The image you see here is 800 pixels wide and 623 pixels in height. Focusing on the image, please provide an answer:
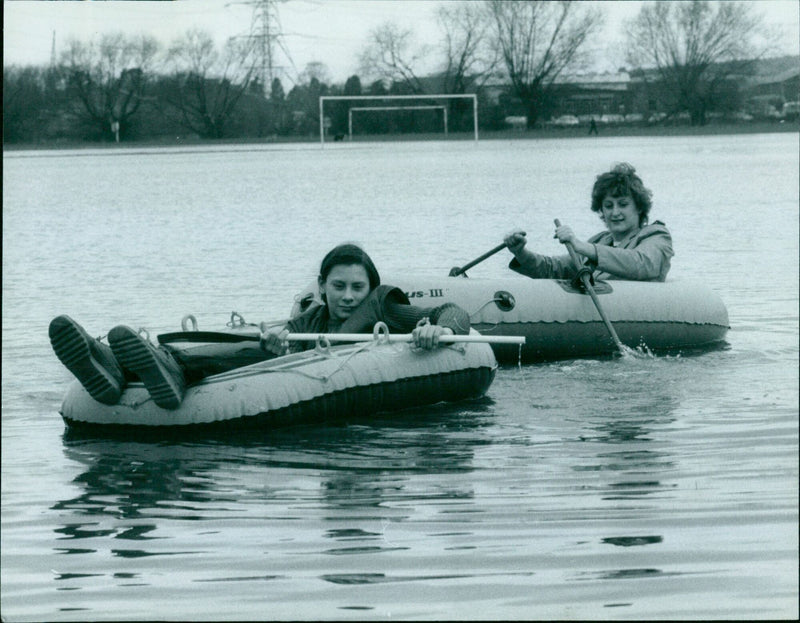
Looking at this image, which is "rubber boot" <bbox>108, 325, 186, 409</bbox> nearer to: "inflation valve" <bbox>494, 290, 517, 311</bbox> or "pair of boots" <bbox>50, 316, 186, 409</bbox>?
"pair of boots" <bbox>50, 316, 186, 409</bbox>

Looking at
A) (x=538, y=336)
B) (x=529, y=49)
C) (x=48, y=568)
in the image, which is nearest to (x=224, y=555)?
(x=48, y=568)

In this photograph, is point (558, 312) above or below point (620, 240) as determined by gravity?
below

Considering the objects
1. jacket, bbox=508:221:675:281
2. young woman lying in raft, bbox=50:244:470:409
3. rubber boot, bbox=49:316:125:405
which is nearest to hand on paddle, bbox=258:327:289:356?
young woman lying in raft, bbox=50:244:470:409

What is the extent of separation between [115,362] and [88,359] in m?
0.27

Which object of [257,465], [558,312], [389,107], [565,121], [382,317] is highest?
[389,107]

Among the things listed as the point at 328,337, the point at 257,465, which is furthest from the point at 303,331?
the point at 257,465

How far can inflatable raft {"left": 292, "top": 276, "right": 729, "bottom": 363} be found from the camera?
26.7 feet

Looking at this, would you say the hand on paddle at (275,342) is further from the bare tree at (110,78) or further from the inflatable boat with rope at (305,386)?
the bare tree at (110,78)

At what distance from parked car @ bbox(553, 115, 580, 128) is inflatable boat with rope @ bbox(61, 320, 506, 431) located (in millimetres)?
50561

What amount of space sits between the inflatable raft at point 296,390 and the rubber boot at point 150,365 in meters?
0.09

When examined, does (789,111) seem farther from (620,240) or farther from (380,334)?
(380,334)

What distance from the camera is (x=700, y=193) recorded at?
25.1 m

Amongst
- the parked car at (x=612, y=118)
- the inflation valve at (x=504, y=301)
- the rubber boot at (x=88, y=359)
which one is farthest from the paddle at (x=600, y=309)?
the parked car at (x=612, y=118)

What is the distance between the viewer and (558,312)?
8.19m
